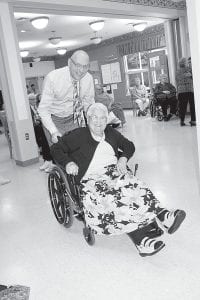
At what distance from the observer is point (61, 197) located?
243 centimetres

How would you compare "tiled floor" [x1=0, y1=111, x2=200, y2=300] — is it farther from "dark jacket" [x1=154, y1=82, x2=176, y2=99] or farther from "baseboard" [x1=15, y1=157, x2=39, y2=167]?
"dark jacket" [x1=154, y1=82, x2=176, y2=99]

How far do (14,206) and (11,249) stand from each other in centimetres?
96

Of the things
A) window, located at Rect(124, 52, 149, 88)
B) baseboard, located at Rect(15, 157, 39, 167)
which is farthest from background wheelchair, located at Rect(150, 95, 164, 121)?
baseboard, located at Rect(15, 157, 39, 167)

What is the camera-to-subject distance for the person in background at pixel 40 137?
464cm

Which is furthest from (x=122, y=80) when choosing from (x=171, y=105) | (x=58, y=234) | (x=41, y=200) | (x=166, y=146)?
(x=58, y=234)

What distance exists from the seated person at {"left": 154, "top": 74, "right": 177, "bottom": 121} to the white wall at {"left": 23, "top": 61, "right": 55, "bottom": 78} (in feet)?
28.1

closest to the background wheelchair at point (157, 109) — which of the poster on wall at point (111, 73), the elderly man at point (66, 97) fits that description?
the poster on wall at point (111, 73)

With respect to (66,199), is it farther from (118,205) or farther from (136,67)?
(136,67)

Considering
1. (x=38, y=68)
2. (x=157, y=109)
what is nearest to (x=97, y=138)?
(x=157, y=109)

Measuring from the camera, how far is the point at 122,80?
12.6 metres

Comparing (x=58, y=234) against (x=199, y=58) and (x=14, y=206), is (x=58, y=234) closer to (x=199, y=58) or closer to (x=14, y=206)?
(x=14, y=206)

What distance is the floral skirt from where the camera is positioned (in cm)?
191

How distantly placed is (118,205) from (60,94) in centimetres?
117

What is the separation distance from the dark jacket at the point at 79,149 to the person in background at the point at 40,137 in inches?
93.4
